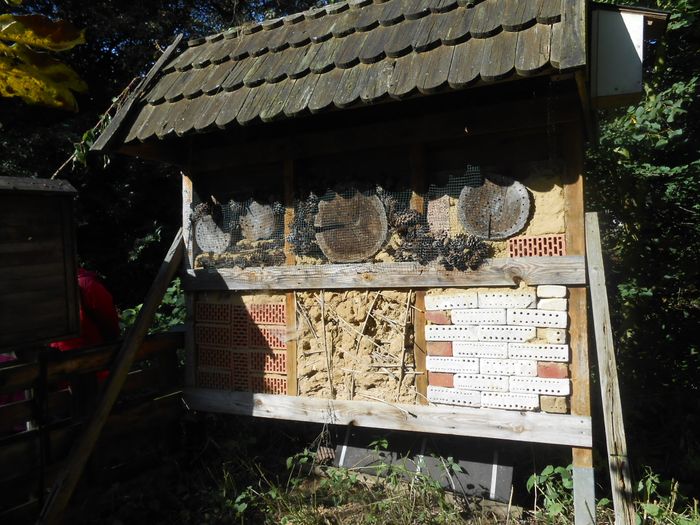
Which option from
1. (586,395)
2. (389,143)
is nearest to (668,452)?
(586,395)

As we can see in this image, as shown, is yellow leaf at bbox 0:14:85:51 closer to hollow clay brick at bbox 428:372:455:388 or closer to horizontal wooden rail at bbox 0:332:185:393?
horizontal wooden rail at bbox 0:332:185:393

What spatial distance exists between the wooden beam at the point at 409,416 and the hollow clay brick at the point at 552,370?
25cm

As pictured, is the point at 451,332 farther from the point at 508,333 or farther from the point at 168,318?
the point at 168,318

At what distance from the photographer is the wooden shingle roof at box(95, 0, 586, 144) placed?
10.6ft

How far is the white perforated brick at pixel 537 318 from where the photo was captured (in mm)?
3504

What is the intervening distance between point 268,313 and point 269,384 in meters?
0.56

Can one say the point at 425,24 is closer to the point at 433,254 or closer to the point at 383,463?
the point at 433,254

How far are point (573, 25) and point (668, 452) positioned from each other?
3604 millimetres

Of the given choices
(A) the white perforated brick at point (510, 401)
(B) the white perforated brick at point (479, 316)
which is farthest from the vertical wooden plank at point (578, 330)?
(B) the white perforated brick at point (479, 316)

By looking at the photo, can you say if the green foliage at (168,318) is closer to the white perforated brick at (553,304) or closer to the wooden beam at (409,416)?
the wooden beam at (409,416)

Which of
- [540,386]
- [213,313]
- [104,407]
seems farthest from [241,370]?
[540,386]

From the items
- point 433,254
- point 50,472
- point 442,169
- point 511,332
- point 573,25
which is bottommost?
point 50,472

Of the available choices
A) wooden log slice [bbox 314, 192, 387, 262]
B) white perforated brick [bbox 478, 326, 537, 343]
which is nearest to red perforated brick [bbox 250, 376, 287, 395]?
wooden log slice [bbox 314, 192, 387, 262]

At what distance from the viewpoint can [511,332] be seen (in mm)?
3629
